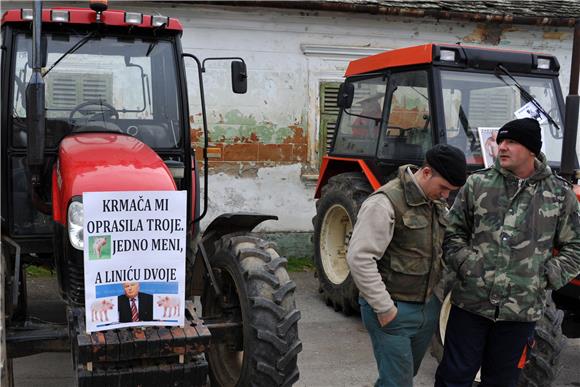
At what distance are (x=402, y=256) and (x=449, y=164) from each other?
18.5 inches

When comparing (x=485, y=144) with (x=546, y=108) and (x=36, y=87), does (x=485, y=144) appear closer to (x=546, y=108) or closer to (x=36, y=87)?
(x=546, y=108)

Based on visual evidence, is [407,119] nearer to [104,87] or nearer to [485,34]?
[104,87]

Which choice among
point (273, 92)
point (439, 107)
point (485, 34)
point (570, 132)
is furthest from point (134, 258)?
point (485, 34)

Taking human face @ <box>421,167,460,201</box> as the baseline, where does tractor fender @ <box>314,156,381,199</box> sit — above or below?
below

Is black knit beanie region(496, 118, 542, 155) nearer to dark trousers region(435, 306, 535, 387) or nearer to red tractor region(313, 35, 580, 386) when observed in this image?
dark trousers region(435, 306, 535, 387)

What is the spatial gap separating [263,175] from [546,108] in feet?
12.9

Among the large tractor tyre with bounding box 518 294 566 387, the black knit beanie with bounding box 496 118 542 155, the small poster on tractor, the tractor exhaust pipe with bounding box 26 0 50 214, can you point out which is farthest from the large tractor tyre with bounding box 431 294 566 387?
the tractor exhaust pipe with bounding box 26 0 50 214

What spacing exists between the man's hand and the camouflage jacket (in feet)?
1.44

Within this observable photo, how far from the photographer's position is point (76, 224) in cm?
338

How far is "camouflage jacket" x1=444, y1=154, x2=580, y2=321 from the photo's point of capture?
3193mm

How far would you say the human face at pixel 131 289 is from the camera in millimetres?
3215

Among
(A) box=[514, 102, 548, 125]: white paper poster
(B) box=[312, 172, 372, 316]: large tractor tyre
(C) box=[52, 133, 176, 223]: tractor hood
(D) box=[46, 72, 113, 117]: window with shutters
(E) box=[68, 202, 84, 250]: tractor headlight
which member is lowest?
(B) box=[312, 172, 372, 316]: large tractor tyre

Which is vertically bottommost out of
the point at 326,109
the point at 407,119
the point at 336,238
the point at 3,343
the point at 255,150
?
the point at 336,238

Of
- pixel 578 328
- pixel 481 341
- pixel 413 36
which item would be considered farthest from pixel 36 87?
pixel 413 36
